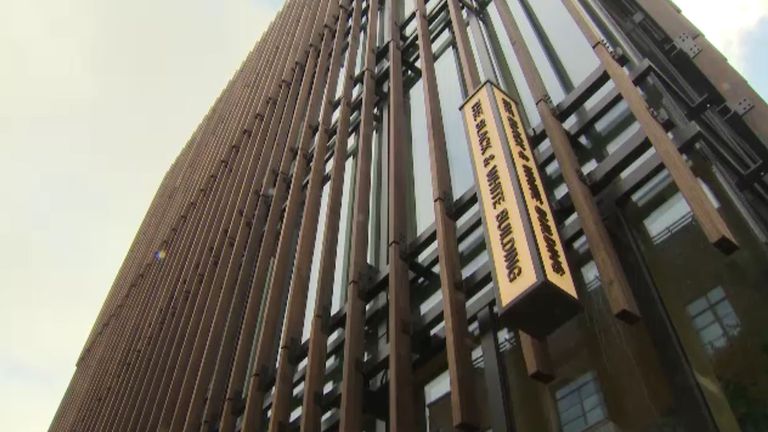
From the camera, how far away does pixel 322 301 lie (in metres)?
7.39

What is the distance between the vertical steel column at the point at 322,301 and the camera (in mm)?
6324

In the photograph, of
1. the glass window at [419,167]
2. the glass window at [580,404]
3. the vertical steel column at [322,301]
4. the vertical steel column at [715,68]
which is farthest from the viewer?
the glass window at [419,167]

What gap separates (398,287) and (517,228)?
1910 millimetres

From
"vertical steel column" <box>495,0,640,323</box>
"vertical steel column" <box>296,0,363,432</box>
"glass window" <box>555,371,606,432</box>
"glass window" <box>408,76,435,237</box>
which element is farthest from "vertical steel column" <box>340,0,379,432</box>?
"vertical steel column" <box>495,0,640,323</box>

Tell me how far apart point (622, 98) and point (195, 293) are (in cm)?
976

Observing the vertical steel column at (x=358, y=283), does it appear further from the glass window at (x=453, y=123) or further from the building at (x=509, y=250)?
the glass window at (x=453, y=123)

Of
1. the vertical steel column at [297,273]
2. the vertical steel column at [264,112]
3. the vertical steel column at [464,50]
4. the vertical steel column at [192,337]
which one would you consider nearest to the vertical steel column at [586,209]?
the vertical steel column at [464,50]

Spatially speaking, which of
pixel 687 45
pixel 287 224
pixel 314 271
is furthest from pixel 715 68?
pixel 287 224

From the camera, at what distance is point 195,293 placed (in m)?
13.0

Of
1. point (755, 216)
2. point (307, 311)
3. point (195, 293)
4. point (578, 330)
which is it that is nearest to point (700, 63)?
point (755, 216)

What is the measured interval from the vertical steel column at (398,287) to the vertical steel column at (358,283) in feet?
1.23

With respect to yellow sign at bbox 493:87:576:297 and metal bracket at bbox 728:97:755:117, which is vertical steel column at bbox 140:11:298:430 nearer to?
yellow sign at bbox 493:87:576:297

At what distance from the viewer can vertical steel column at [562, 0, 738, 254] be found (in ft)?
12.5

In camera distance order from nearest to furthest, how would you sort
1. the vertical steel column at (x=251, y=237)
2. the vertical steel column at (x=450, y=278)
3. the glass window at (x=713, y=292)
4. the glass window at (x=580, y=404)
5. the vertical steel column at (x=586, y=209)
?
the glass window at (x=713, y=292) < the vertical steel column at (x=586, y=209) < the glass window at (x=580, y=404) < the vertical steel column at (x=450, y=278) < the vertical steel column at (x=251, y=237)
